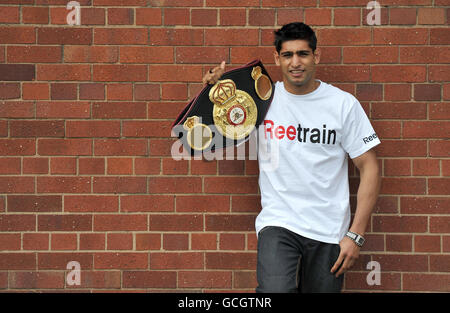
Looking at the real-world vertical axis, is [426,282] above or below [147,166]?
below

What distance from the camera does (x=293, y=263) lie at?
8.47 ft

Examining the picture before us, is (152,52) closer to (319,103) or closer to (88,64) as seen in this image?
(88,64)

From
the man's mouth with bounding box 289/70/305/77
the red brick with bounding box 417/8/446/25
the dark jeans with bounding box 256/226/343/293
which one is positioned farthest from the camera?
the red brick with bounding box 417/8/446/25

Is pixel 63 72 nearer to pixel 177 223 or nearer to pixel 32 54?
pixel 32 54

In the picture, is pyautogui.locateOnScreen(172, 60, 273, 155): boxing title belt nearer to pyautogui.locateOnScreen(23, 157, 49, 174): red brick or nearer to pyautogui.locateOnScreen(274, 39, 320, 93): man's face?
pyautogui.locateOnScreen(274, 39, 320, 93): man's face

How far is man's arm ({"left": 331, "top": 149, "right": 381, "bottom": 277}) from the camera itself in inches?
103

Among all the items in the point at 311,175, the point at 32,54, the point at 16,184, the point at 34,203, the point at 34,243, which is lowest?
the point at 34,243

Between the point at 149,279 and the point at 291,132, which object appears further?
the point at 149,279

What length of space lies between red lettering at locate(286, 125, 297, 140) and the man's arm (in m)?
0.37

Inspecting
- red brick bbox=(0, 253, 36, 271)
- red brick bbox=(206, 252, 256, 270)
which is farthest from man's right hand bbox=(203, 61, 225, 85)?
red brick bbox=(0, 253, 36, 271)

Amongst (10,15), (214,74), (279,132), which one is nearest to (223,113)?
(214,74)

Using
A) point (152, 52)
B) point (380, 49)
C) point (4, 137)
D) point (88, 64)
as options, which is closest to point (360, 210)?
point (380, 49)

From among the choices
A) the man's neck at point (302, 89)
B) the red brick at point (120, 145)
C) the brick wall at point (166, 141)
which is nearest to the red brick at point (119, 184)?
the brick wall at point (166, 141)

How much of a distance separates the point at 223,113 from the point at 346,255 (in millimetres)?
1012
